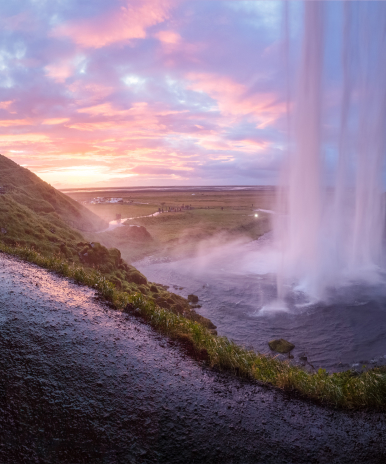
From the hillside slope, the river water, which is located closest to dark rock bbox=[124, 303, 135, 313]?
the river water

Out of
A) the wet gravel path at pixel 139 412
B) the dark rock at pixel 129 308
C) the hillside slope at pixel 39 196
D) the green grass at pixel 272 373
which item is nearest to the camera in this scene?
the wet gravel path at pixel 139 412

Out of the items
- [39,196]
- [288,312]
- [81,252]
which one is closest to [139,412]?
[81,252]

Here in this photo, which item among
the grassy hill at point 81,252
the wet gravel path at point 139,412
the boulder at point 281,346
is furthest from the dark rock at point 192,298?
the wet gravel path at point 139,412

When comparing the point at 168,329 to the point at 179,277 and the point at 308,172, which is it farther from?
the point at 308,172

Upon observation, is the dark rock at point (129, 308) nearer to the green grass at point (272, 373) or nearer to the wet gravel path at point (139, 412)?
the green grass at point (272, 373)

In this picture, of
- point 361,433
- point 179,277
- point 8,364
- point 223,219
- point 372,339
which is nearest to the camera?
point 361,433

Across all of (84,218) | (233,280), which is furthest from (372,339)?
(84,218)

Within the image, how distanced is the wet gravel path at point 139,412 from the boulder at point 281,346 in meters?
11.6

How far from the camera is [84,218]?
49.6 metres

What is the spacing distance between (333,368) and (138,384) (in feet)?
47.0

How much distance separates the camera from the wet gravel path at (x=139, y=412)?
6.01 metres

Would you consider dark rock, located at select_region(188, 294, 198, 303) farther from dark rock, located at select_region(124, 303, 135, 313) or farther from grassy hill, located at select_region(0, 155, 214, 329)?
dark rock, located at select_region(124, 303, 135, 313)

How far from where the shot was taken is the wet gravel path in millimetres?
6012

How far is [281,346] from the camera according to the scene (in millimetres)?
19531
